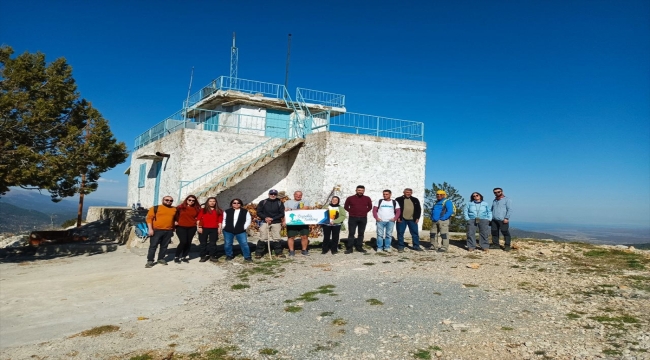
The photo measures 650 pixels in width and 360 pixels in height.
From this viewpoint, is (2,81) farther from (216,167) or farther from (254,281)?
(254,281)

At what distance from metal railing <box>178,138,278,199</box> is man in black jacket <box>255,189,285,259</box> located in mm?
5931

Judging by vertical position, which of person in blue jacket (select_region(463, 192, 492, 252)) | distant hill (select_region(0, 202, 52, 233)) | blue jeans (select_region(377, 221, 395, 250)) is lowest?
distant hill (select_region(0, 202, 52, 233))

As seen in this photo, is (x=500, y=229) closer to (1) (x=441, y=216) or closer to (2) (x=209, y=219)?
(1) (x=441, y=216)

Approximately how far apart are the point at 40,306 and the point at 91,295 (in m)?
0.84

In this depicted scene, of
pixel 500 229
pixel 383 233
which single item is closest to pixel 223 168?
pixel 383 233

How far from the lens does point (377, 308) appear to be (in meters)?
6.62

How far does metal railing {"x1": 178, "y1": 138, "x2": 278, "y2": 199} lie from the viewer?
16.9 meters

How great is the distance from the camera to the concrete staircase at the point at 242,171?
614 inches

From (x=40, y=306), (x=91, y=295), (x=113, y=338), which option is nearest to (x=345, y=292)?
(x=113, y=338)

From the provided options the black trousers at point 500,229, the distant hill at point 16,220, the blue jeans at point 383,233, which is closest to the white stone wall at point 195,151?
the blue jeans at point 383,233

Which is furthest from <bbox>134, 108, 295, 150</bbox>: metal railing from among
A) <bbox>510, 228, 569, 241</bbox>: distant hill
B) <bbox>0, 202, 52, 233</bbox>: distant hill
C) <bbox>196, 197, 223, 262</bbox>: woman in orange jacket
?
<bbox>0, 202, 52, 233</bbox>: distant hill

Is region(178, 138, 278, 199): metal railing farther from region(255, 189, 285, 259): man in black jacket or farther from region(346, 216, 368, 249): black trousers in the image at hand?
region(346, 216, 368, 249): black trousers

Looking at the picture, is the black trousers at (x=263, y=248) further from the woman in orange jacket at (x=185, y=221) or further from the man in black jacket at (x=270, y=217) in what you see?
the woman in orange jacket at (x=185, y=221)

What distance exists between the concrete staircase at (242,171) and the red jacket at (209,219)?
4.37m
